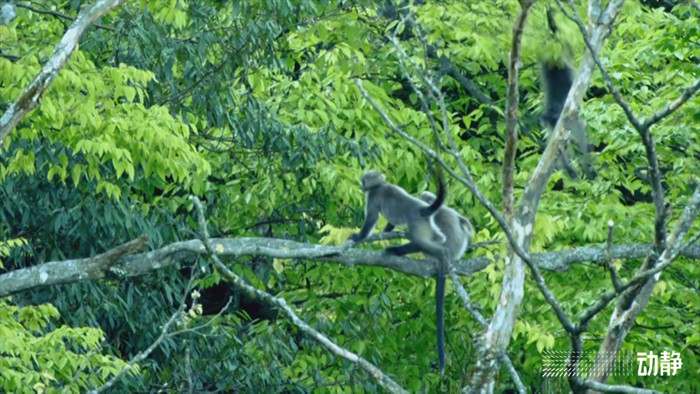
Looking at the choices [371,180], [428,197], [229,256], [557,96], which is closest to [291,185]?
[371,180]

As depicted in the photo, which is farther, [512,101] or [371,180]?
[371,180]

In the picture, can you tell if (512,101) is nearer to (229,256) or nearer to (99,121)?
(99,121)

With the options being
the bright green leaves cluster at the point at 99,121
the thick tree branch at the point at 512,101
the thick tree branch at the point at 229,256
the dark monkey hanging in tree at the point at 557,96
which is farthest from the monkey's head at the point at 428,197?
the thick tree branch at the point at 512,101

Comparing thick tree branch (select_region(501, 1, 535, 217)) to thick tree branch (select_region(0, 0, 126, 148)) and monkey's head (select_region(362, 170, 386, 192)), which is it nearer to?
thick tree branch (select_region(0, 0, 126, 148))

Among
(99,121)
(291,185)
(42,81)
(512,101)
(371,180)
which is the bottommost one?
(291,185)

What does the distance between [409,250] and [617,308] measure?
5095 millimetres

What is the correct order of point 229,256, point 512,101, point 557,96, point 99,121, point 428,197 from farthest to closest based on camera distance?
point 428,197
point 557,96
point 229,256
point 99,121
point 512,101

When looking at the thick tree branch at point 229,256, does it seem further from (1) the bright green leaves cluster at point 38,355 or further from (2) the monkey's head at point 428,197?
(2) the monkey's head at point 428,197

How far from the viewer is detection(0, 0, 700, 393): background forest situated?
8.51 meters

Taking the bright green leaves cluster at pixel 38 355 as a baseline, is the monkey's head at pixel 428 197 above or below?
above

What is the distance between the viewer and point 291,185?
1302 cm

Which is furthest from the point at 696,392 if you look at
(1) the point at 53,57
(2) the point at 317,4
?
(1) the point at 53,57

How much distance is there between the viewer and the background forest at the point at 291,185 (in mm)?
8508

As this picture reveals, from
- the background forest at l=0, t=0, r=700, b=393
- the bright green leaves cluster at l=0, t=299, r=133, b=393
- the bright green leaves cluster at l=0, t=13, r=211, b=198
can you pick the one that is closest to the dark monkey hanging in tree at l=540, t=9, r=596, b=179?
the background forest at l=0, t=0, r=700, b=393
